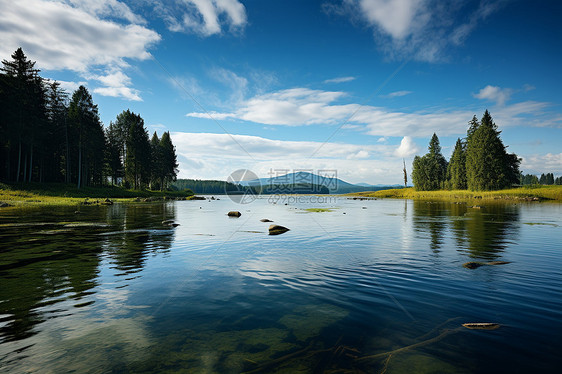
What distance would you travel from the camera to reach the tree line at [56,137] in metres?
54.7

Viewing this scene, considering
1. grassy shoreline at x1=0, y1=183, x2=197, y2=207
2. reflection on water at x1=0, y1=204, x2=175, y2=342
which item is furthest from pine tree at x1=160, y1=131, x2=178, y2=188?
reflection on water at x1=0, y1=204, x2=175, y2=342

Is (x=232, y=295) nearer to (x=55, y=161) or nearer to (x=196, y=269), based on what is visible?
(x=196, y=269)

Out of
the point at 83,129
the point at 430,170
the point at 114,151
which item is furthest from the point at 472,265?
the point at 430,170

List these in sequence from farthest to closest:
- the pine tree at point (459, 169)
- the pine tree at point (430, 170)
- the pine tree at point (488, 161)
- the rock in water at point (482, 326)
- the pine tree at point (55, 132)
→ 1. the pine tree at point (430, 170)
2. the pine tree at point (459, 169)
3. the pine tree at point (488, 161)
4. the pine tree at point (55, 132)
5. the rock in water at point (482, 326)

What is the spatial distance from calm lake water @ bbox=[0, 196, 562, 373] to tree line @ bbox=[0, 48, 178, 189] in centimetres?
5948

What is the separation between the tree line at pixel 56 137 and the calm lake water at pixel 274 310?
195 ft

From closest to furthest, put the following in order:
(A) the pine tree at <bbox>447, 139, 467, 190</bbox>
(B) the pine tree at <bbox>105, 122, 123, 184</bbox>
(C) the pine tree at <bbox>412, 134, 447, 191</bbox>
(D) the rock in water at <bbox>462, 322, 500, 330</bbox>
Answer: (D) the rock in water at <bbox>462, 322, 500, 330</bbox>, (B) the pine tree at <bbox>105, 122, 123, 184</bbox>, (A) the pine tree at <bbox>447, 139, 467, 190</bbox>, (C) the pine tree at <bbox>412, 134, 447, 191</bbox>

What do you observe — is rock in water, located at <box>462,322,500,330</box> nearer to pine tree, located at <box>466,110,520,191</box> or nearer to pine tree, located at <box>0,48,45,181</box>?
pine tree, located at <box>0,48,45,181</box>

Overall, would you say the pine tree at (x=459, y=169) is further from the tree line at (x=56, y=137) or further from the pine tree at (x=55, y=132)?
the pine tree at (x=55, y=132)

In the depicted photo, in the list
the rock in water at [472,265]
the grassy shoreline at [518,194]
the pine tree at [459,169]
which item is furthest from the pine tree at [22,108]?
the pine tree at [459,169]

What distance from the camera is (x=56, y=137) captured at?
66.6 m

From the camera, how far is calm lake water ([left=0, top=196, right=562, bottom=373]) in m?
4.93

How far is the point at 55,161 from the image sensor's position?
A: 233ft

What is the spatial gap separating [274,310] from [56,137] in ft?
272
